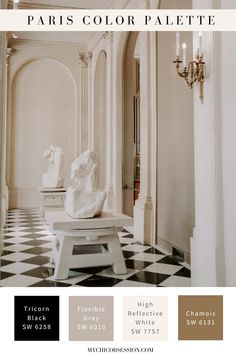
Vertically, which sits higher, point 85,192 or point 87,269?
point 85,192

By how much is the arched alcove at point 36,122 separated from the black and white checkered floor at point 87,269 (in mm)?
3403

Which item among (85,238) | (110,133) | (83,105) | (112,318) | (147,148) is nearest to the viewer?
(112,318)

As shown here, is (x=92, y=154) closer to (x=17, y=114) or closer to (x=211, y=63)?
(x=211, y=63)

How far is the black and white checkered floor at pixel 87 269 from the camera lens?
2.71 m

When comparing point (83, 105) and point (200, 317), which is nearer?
point (200, 317)

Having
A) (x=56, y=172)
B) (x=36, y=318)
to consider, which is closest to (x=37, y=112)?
(x=56, y=172)

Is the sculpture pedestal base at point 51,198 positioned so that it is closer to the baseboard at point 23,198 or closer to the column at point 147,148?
the baseboard at point 23,198

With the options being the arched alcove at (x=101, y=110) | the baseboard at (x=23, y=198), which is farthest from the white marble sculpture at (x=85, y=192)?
the baseboard at (x=23, y=198)

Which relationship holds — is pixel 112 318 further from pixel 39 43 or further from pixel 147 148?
pixel 39 43

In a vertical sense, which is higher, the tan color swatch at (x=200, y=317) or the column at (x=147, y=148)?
the column at (x=147, y=148)

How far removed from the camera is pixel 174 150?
3631mm

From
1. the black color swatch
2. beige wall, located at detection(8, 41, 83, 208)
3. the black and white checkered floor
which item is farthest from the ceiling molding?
the black color swatch

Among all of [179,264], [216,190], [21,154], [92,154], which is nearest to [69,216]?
[92,154]

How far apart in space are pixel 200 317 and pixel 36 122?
22.4 feet
